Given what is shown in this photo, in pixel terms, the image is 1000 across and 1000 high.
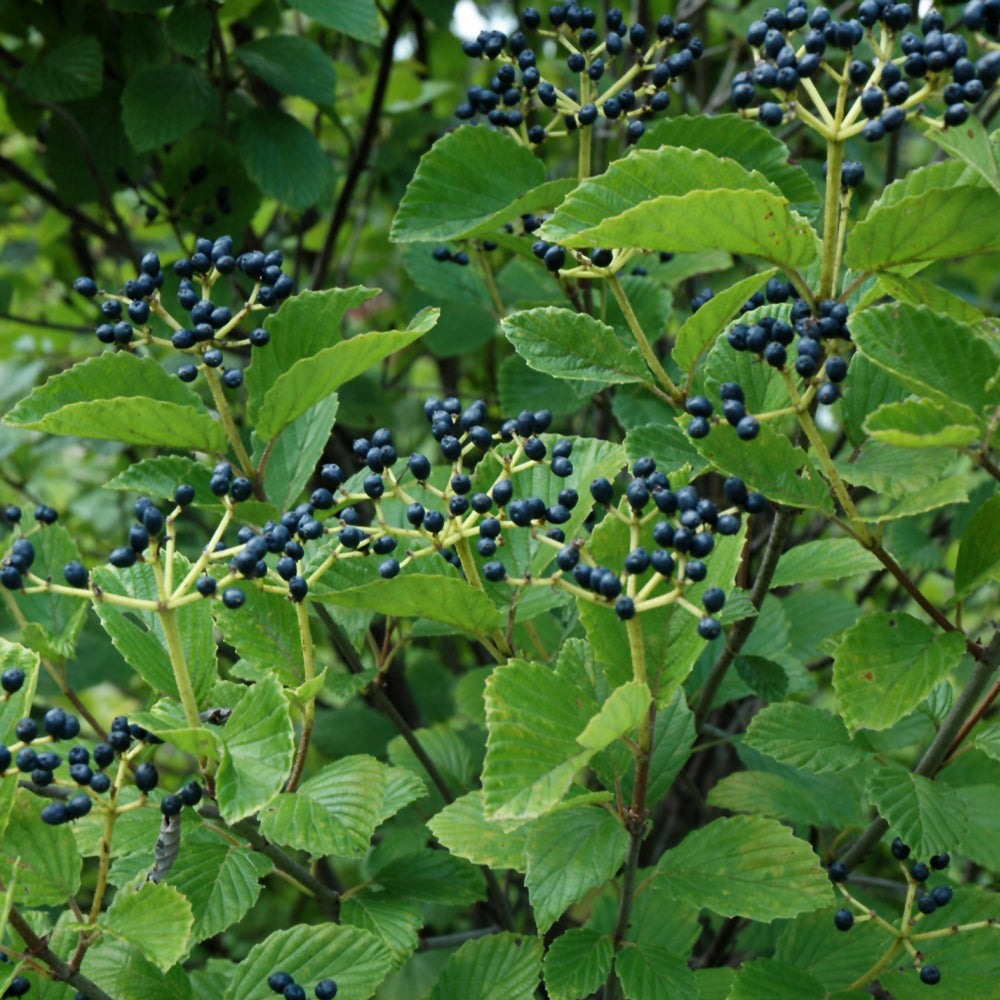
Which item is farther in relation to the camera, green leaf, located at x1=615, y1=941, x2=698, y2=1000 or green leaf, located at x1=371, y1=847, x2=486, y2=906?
green leaf, located at x1=371, y1=847, x2=486, y2=906

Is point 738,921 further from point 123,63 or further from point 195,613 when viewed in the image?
point 123,63

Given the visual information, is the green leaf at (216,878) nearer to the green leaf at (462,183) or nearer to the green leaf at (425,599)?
the green leaf at (425,599)

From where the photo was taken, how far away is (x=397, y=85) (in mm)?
3291

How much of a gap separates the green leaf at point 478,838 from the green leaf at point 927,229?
0.79 m

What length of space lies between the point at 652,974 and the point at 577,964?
10 cm

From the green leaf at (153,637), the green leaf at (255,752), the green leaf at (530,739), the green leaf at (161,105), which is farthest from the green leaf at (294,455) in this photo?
the green leaf at (161,105)

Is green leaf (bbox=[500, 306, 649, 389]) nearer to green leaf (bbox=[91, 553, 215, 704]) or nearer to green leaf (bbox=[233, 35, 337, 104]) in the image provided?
green leaf (bbox=[91, 553, 215, 704])

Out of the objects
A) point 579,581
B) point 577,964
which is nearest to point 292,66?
point 579,581

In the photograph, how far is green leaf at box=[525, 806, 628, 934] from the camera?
1.23 metres

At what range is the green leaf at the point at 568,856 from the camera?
4.03 feet

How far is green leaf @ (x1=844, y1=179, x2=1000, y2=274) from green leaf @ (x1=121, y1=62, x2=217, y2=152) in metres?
1.74

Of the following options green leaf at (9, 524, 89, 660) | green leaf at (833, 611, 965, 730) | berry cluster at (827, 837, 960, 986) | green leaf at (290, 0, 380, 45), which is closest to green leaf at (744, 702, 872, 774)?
berry cluster at (827, 837, 960, 986)

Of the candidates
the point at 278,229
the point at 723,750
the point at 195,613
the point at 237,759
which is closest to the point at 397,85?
the point at 278,229

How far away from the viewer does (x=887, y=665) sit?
4.16 feet
